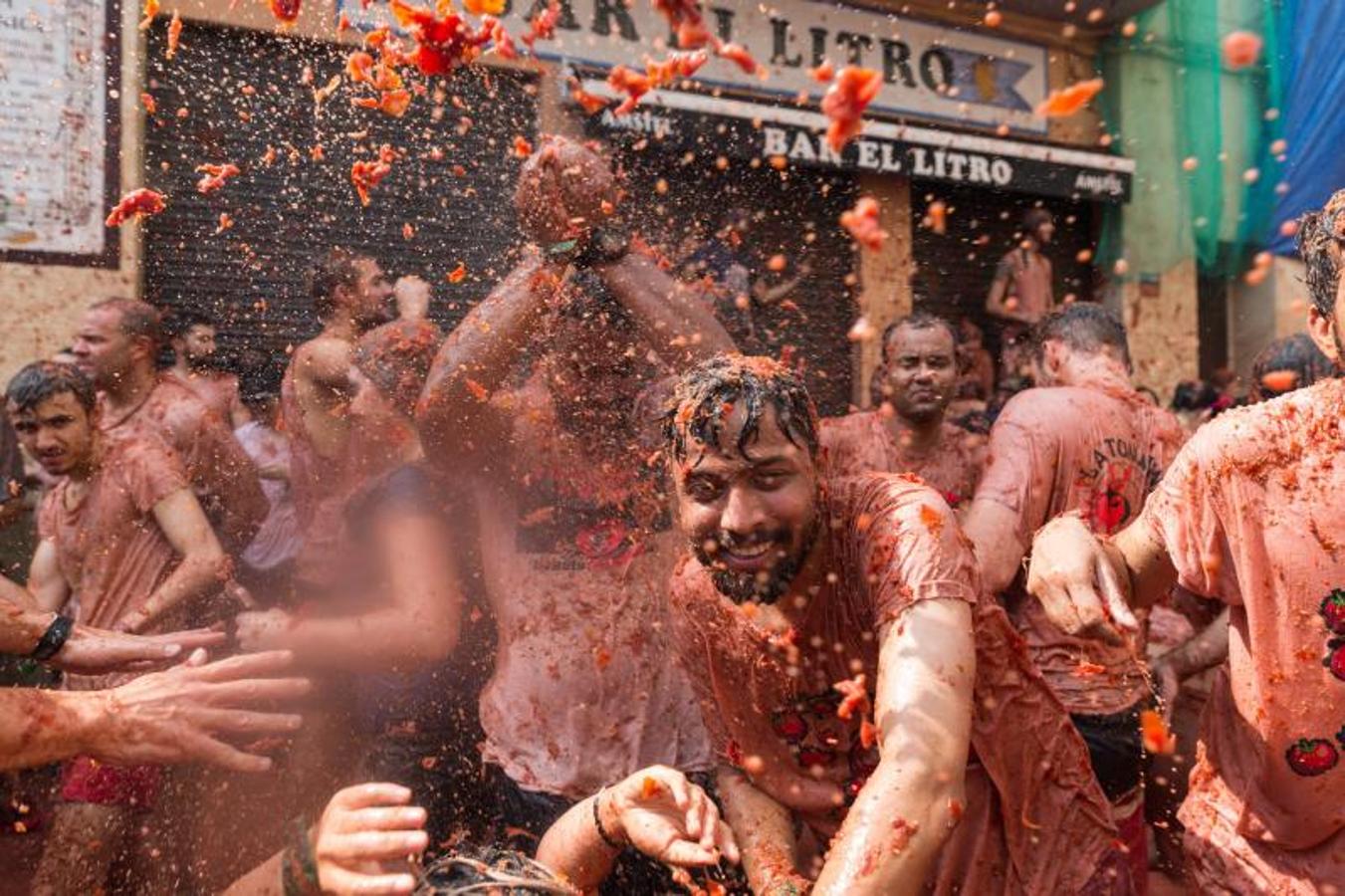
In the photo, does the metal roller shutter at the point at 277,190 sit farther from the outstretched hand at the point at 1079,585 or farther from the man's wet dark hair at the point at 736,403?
the outstretched hand at the point at 1079,585

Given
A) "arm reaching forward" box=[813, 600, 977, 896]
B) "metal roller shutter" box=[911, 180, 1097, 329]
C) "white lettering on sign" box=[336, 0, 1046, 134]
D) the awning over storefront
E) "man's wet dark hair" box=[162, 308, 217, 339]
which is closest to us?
"arm reaching forward" box=[813, 600, 977, 896]

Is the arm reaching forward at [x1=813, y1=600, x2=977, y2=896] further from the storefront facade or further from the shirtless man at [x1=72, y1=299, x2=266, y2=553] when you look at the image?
the storefront facade

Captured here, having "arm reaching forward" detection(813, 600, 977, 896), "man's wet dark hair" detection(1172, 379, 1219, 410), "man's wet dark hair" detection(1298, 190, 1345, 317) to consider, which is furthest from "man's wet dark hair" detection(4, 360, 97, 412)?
"man's wet dark hair" detection(1172, 379, 1219, 410)

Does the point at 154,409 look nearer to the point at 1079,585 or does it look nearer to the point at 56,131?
the point at 56,131

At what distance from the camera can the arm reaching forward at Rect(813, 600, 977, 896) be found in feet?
6.48

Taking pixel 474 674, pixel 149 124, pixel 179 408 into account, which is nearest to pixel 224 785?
pixel 474 674

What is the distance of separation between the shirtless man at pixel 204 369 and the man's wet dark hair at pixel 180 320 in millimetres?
65

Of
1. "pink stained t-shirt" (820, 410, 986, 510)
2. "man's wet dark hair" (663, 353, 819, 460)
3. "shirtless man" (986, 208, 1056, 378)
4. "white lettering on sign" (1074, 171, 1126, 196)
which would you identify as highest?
"white lettering on sign" (1074, 171, 1126, 196)

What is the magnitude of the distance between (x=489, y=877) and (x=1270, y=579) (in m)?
1.65

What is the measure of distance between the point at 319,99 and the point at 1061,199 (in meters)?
6.90

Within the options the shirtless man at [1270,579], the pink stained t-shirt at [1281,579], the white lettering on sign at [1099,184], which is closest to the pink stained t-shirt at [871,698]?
the shirtless man at [1270,579]

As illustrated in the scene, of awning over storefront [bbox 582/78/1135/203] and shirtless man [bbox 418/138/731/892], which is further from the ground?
awning over storefront [bbox 582/78/1135/203]

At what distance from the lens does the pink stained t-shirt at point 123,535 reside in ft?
14.1

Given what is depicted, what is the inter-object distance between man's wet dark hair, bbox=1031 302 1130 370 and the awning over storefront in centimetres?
371
